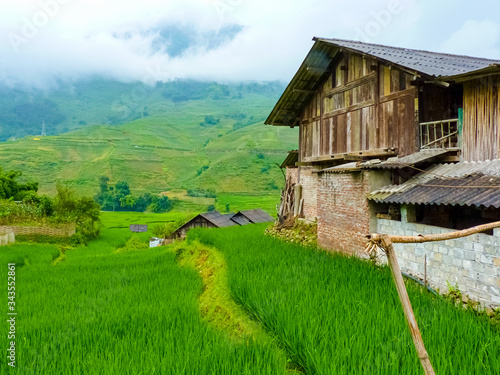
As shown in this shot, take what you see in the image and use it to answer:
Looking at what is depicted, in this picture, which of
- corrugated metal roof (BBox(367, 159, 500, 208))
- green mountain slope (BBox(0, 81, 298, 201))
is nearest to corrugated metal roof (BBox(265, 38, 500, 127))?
corrugated metal roof (BBox(367, 159, 500, 208))

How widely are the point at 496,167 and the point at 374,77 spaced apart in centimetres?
466

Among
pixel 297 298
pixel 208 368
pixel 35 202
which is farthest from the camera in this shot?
pixel 35 202

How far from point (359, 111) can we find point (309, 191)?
401 cm

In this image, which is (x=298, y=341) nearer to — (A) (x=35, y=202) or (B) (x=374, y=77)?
(B) (x=374, y=77)

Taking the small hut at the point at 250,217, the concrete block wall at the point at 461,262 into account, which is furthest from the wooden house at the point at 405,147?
the small hut at the point at 250,217

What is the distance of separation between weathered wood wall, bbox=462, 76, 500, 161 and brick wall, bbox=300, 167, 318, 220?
19.5 ft

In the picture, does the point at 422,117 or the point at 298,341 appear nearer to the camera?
the point at 298,341

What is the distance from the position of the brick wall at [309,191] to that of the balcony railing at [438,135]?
4.79m

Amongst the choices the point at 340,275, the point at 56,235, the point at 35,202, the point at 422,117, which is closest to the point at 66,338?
the point at 340,275

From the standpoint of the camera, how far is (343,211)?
9.15m

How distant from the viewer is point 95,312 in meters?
6.21

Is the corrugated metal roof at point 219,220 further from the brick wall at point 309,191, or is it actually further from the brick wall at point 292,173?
the brick wall at point 309,191

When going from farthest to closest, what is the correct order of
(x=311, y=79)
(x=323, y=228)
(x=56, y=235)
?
(x=56, y=235) → (x=311, y=79) → (x=323, y=228)

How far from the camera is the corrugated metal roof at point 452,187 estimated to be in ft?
19.0
